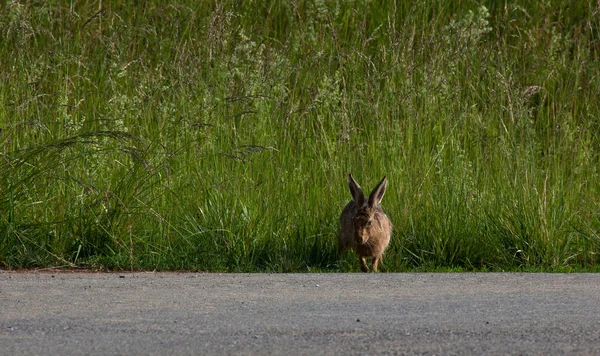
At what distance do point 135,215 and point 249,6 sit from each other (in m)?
5.78

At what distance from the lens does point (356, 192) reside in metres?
9.01

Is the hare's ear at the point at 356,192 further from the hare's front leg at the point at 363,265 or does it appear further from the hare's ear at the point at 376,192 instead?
the hare's front leg at the point at 363,265

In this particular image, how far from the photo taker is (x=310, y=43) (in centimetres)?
1241

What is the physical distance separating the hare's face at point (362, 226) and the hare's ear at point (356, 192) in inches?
5.8

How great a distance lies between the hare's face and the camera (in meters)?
8.61

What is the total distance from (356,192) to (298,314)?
2.96 m

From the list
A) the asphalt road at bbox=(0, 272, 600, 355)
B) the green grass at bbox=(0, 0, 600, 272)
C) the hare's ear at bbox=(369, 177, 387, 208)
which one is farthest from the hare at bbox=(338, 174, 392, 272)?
the asphalt road at bbox=(0, 272, 600, 355)

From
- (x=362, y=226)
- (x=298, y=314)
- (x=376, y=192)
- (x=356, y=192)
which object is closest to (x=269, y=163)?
(x=356, y=192)

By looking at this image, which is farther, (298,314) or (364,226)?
(364,226)

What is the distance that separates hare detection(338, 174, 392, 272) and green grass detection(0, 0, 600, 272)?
209 millimetres

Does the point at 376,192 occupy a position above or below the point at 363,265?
above

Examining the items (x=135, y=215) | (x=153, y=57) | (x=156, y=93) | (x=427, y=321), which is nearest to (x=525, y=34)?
(x=153, y=57)

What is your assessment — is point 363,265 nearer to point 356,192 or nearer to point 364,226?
point 364,226

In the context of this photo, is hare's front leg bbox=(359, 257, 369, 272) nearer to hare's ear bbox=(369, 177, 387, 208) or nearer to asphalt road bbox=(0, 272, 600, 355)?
hare's ear bbox=(369, 177, 387, 208)
